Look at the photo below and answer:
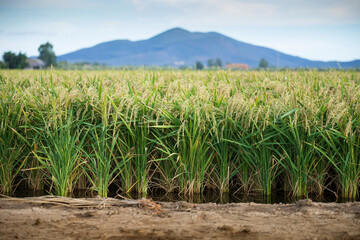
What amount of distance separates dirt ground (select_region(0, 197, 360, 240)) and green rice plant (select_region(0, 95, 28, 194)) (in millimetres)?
971

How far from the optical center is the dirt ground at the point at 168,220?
8.69ft

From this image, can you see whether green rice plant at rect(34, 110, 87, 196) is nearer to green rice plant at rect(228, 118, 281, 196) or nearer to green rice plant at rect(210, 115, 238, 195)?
green rice plant at rect(210, 115, 238, 195)

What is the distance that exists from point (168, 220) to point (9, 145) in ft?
8.48

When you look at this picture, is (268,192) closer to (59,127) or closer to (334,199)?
(334,199)

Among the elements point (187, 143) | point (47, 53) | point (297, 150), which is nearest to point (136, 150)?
point (187, 143)

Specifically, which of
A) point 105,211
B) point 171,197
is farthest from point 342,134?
point 105,211

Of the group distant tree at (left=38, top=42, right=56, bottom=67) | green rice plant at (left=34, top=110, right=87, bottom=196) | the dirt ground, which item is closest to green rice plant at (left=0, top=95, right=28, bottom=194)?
green rice plant at (left=34, top=110, right=87, bottom=196)

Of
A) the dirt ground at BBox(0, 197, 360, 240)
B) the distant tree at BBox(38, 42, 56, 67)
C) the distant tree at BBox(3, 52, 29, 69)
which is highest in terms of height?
the distant tree at BBox(38, 42, 56, 67)

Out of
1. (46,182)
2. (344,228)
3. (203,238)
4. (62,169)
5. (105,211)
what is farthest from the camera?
(46,182)

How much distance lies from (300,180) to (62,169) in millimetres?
2765

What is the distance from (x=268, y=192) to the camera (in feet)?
13.8

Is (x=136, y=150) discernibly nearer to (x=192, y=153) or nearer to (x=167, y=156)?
(x=167, y=156)

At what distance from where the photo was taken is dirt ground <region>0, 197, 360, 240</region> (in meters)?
2.65

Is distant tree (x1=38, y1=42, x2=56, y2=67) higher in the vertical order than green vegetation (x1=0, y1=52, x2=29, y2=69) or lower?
higher
